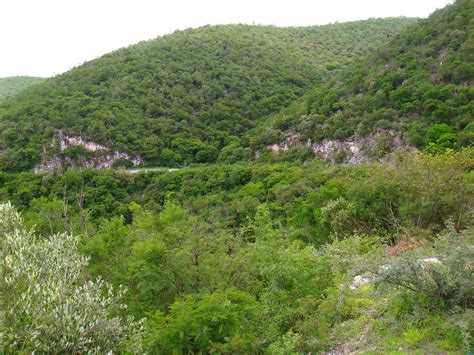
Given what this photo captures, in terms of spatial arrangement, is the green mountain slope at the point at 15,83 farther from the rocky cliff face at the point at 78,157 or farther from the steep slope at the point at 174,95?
the rocky cliff face at the point at 78,157

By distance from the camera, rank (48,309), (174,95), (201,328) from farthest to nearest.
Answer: (174,95) < (201,328) < (48,309)

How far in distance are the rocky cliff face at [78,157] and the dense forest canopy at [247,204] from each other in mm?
1278

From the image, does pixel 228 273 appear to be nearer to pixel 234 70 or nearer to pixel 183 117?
pixel 183 117

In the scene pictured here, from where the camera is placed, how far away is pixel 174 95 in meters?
84.9

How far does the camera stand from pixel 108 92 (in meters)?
79.6

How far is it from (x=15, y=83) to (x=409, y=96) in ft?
421

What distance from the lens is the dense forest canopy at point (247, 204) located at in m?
7.91

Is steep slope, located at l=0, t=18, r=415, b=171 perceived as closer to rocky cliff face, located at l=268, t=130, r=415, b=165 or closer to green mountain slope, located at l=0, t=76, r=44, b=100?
rocky cliff face, located at l=268, t=130, r=415, b=165

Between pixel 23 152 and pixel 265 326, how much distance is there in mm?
64972

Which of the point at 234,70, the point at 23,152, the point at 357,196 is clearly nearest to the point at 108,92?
the point at 23,152

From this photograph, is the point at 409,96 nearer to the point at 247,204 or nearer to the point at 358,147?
the point at 358,147

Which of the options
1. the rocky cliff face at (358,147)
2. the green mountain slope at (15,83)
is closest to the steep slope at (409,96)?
the rocky cliff face at (358,147)

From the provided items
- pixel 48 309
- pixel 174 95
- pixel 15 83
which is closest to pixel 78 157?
pixel 174 95

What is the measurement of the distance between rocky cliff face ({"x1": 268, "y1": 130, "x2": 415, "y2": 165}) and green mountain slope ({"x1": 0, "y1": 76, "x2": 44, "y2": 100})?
318 ft
